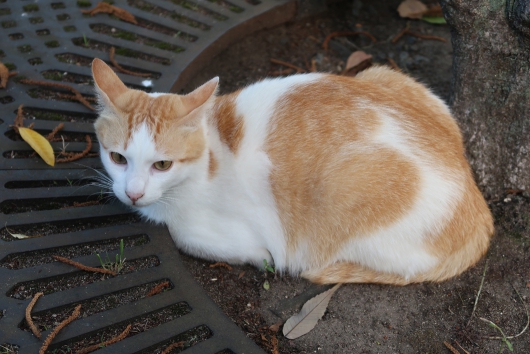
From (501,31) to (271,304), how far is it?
1618mm

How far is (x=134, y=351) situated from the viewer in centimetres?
195

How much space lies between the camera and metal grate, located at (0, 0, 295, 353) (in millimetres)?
2057

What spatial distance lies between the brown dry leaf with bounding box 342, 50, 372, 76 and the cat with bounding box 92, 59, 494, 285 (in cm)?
97

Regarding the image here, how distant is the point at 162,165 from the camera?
7.13 feet

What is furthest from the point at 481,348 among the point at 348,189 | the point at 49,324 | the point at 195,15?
the point at 195,15

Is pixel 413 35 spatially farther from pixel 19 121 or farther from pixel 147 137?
pixel 19 121

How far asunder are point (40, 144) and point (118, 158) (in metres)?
0.62

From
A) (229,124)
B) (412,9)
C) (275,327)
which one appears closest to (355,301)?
(275,327)

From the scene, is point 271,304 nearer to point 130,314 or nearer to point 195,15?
point 130,314

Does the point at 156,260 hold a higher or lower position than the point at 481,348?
higher

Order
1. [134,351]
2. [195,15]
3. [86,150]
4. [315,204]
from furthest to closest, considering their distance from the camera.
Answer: [195,15]
[86,150]
[315,204]
[134,351]

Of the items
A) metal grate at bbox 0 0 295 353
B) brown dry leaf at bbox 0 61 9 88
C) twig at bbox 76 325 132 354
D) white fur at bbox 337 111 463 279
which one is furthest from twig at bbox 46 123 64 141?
white fur at bbox 337 111 463 279

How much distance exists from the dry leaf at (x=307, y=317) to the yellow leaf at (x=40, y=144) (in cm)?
136

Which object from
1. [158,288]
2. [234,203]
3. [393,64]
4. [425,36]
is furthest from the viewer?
[425,36]
